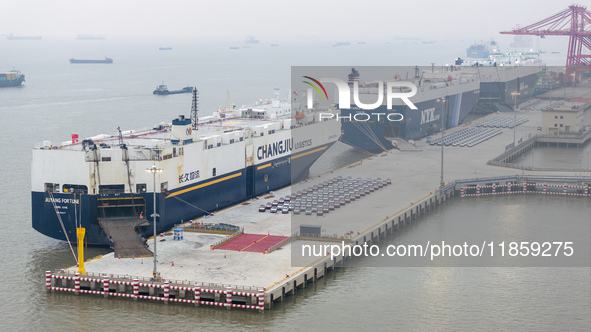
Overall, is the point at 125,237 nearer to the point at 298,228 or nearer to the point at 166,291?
the point at 166,291

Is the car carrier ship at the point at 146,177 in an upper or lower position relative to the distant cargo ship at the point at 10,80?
lower

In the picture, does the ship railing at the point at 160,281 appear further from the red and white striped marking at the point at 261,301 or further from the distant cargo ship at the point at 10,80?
the distant cargo ship at the point at 10,80

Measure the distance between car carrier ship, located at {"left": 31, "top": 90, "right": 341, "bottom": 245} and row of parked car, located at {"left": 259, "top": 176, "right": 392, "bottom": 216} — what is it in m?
3.40

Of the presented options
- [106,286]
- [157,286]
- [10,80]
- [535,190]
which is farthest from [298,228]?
[10,80]

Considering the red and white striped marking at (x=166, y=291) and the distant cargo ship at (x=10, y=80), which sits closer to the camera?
the red and white striped marking at (x=166, y=291)

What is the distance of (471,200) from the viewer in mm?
68562

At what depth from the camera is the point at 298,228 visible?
178 ft

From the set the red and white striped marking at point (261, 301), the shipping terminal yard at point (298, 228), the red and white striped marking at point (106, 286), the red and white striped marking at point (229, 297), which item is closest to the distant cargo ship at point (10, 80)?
the shipping terminal yard at point (298, 228)

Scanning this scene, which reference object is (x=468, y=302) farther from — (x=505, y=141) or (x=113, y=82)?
(x=113, y=82)

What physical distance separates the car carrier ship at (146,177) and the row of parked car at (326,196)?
340 centimetres

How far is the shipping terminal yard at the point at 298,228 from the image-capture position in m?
43.4

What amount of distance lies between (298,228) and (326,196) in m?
9.61

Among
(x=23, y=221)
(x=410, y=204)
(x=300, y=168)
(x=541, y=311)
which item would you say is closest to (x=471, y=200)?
(x=410, y=204)

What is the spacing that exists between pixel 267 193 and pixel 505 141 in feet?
122
